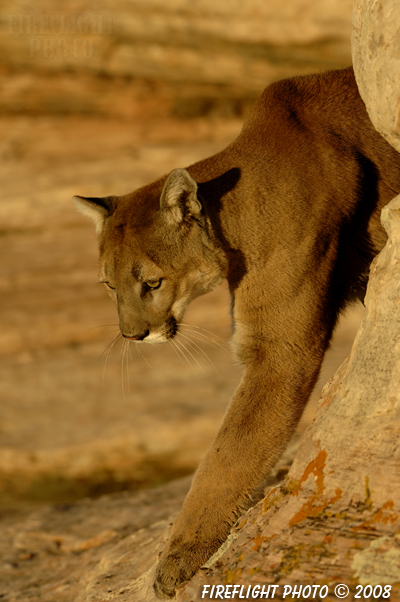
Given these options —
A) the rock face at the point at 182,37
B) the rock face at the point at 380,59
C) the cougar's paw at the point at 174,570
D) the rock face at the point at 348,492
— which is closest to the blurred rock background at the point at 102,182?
the rock face at the point at 182,37

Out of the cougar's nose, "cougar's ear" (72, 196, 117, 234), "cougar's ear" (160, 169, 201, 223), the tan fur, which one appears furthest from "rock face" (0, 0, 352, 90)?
the cougar's nose

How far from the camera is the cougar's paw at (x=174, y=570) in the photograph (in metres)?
3.28

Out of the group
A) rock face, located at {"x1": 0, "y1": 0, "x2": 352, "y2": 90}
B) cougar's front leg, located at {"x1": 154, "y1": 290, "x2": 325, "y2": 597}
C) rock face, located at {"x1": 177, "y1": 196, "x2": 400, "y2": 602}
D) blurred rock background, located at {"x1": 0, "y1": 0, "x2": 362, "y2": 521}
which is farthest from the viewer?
rock face, located at {"x1": 0, "y1": 0, "x2": 352, "y2": 90}

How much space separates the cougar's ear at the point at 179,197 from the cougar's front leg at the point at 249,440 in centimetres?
71

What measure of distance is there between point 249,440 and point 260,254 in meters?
0.93

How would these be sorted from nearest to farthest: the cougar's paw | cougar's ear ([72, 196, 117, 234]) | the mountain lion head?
the cougar's paw
the mountain lion head
cougar's ear ([72, 196, 117, 234])

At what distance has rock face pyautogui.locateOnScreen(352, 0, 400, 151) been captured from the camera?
114 inches

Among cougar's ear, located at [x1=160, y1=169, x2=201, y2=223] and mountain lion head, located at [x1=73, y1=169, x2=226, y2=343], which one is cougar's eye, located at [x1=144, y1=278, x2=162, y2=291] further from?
cougar's ear, located at [x1=160, y1=169, x2=201, y2=223]

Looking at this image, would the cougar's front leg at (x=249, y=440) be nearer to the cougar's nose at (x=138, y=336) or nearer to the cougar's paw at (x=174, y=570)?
the cougar's paw at (x=174, y=570)

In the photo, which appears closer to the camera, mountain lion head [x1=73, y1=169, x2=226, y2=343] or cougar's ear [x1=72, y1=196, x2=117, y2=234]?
mountain lion head [x1=73, y1=169, x2=226, y2=343]

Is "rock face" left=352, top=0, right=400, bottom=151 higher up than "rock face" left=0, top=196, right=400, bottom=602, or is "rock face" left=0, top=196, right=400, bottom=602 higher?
"rock face" left=352, top=0, right=400, bottom=151

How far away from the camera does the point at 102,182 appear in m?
10.0

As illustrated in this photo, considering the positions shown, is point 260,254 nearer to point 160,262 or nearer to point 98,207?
point 160,262

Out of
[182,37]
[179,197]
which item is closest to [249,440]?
[179,197]
